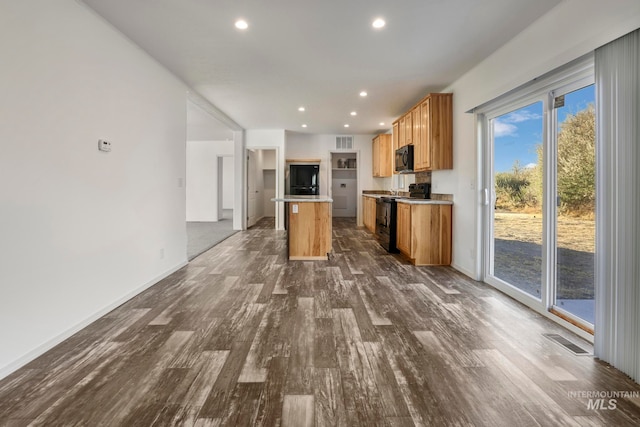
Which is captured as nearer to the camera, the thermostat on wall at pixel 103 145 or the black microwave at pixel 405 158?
the thermostat on wall at pixel 103 145

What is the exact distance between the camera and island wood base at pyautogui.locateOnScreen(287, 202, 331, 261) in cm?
500

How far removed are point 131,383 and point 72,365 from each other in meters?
0.53

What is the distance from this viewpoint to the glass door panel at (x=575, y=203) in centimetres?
246

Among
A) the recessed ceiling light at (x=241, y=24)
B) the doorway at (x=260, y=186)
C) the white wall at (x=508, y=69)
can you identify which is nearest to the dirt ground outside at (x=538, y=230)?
the white wall at (x=508, y=69)

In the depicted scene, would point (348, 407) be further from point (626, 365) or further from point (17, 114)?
point (17, 114)

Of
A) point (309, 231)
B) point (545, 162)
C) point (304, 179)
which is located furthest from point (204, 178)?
point (545, 162)

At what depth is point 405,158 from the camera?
5.45 m

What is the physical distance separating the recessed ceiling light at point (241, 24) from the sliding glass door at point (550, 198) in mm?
2737

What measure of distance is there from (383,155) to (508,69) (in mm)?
4816

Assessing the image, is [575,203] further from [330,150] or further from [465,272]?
[330,150]

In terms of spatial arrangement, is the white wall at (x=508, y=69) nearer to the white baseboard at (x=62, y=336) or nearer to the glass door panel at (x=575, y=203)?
the glass door panel at (x=575, y=203)

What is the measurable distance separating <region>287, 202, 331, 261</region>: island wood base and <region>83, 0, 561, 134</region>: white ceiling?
5.94ft

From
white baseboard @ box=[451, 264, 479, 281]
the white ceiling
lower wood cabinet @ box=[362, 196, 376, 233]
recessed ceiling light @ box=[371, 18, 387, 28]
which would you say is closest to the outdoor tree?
the white ceiling

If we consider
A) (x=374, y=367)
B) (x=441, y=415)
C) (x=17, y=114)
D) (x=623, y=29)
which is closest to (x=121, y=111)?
(x=17, y=114)
